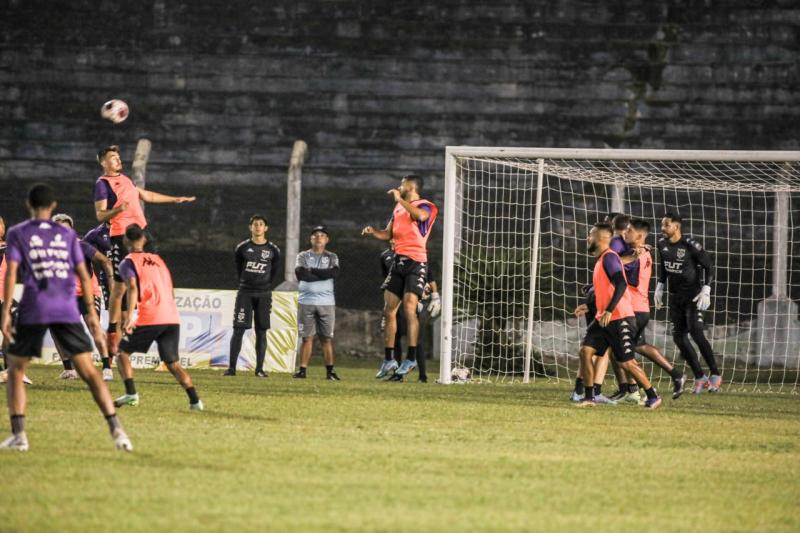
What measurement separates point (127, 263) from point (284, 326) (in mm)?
7326

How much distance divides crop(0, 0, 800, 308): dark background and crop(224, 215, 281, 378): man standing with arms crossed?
5.99m

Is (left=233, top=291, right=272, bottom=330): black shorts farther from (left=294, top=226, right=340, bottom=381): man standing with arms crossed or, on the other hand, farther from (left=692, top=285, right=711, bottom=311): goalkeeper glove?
A: (left=692, top=285, right=711, bottom=311): goalkeeper glove

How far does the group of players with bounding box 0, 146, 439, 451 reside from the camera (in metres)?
8.02

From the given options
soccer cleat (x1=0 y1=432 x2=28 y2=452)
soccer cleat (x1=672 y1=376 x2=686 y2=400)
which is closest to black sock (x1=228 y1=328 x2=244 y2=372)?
soccer cleat (x1=672 y1=376 x2=686 y2=400)

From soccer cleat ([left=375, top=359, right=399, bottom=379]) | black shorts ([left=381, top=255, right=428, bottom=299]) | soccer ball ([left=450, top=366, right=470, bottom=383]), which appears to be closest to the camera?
black shorts ([left=381, top=255, right=428, bottom=299])

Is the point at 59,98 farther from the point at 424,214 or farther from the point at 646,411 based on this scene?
the point at 646,411

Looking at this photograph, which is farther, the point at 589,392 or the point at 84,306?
the point at 84,306

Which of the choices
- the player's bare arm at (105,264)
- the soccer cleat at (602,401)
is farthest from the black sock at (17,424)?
the soccer cleat at (602,401)

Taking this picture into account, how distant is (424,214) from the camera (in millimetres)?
14719

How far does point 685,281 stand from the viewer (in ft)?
48.3

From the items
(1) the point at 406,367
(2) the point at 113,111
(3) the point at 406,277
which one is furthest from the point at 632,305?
A: (2) the point at 113,111

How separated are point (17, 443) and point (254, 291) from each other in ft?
26.5

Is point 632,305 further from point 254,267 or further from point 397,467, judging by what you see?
point 397,467

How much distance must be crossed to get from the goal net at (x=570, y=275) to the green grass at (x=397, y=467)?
3913mm
